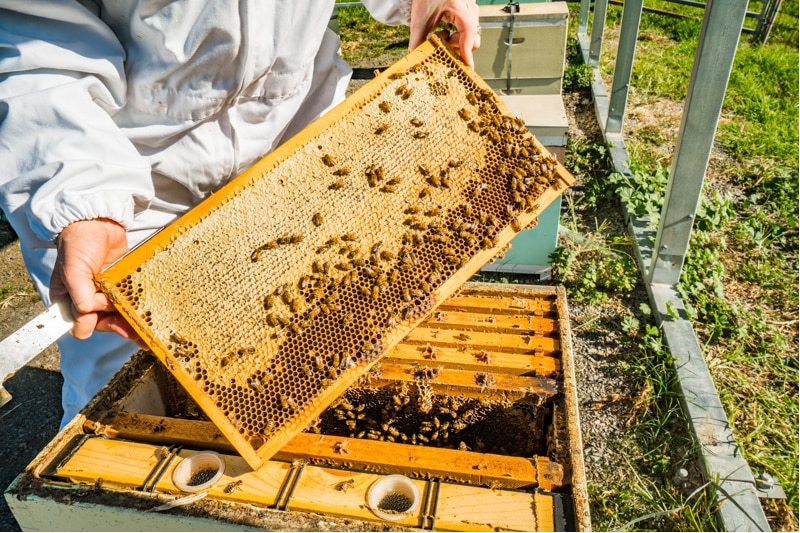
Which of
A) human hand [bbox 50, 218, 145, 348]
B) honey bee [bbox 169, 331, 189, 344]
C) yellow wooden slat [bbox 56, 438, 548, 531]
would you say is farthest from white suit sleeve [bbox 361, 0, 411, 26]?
yellow wooden slat [bbox 56, 438, 548, 531]

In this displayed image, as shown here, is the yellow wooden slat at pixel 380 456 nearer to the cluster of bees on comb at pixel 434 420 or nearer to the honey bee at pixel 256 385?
the honey bee at pixel 256 385

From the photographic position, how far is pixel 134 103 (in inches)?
88.2

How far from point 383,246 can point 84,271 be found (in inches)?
41.5

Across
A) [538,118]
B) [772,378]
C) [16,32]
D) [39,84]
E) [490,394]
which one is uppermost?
[16,32]

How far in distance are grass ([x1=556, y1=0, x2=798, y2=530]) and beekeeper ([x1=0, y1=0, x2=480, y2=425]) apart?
2.59 meters

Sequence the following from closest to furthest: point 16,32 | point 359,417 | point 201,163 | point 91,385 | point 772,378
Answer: point 16,32 < point 201,163 < point 359,417 < point 91,385 < point 772,378

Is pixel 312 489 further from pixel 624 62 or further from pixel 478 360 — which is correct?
pixel 624 62

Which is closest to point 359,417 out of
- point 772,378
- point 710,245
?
point 772,378

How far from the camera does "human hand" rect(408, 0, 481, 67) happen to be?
2.59 metres

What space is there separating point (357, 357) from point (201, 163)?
1085 millimetres

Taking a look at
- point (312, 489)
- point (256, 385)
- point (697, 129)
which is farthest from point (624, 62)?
point (312, 489)

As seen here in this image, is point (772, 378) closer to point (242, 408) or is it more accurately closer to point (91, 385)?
point (242, 408)

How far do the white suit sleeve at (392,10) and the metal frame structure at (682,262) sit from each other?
186cm

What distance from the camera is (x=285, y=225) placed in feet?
A: 7.25
